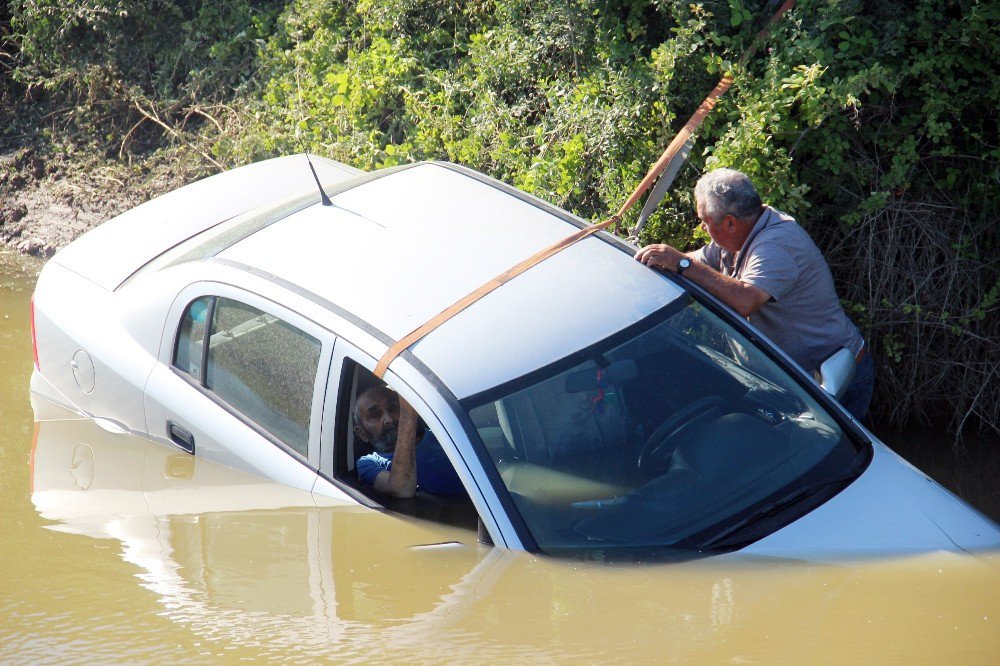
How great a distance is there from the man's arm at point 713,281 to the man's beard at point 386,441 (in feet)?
3.61

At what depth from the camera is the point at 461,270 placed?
12.6 feet

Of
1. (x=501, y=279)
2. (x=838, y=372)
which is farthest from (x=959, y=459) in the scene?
(x=501, y=279)

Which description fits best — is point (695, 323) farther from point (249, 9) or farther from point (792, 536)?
point (249, 9)

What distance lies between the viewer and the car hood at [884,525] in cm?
328

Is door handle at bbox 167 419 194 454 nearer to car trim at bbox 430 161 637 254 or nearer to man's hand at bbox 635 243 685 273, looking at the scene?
car trim at bbox 430 161 637 254

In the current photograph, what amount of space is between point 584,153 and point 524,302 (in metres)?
2.57

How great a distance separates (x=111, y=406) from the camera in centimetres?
450

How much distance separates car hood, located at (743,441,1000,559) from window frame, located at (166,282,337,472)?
1.51 metres

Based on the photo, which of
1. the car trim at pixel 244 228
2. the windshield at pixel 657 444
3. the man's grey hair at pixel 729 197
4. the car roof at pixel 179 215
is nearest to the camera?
the windshield at pixel 657 444

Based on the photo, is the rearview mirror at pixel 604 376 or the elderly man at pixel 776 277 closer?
the rearview mirror at pixel 604 376

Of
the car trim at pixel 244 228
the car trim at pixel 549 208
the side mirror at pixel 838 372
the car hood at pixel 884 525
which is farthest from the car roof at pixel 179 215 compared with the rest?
the car hood at pixel 884 525

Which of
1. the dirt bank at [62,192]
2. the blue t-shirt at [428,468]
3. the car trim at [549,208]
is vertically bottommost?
the blue t-shirt at [428,468]

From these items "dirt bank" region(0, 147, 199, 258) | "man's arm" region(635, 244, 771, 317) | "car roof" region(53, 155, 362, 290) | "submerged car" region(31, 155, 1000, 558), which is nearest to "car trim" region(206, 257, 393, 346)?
"submerged car" region(31, 155, 1000, 558)

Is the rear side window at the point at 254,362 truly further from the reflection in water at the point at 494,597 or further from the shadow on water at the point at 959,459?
the shadow on water at the point at 959,459
